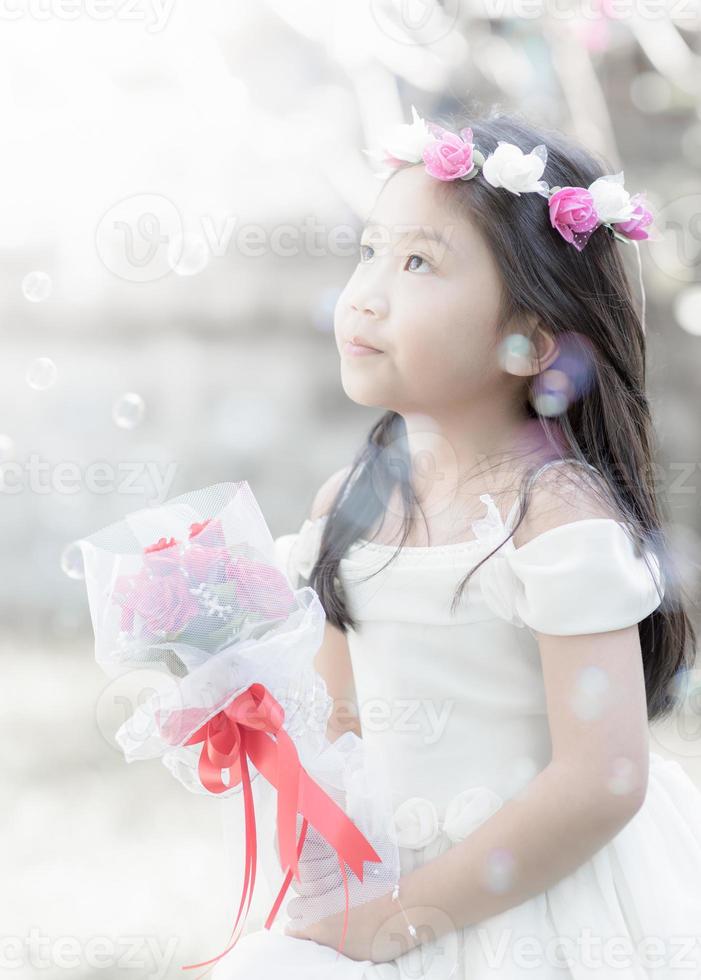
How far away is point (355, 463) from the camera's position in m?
1.05

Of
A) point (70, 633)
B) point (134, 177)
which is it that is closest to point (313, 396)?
point (134, 177)

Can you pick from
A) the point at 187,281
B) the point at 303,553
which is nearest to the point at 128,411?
the point at 303,553

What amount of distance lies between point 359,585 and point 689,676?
344mm

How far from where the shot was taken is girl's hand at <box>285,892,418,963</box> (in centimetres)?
79

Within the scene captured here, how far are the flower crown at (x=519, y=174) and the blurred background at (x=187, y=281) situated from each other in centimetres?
67

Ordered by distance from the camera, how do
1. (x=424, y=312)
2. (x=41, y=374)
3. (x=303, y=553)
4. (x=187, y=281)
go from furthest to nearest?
1. (x=187, y=281)
2. (x=41, y=374)
3. (x=303, y=553)
4. (x=424, y=312)

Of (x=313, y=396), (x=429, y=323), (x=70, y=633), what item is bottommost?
(x=70, y=633)

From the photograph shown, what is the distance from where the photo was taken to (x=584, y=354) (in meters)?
0.89

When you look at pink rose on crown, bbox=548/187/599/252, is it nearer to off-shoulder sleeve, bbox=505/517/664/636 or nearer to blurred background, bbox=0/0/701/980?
off-shoulder sleeve, bbox=505/517/664/636

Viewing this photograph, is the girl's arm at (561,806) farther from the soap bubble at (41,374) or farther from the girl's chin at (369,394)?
the soap bubble at (41,374)

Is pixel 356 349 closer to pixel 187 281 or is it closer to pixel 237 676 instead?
pixel 237 676

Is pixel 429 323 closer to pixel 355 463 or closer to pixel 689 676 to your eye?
pixel 355 463

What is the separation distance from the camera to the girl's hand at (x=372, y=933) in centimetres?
79

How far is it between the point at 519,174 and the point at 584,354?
168mm
